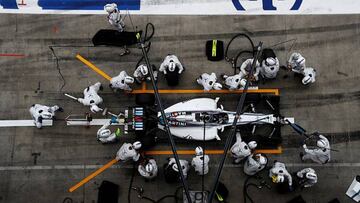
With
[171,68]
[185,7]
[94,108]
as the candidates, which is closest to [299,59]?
[171,68]

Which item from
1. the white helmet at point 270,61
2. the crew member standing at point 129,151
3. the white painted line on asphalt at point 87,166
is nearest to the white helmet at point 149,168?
the crew member standing at point 129,151

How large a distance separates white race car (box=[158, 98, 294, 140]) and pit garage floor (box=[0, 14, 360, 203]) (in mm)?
753

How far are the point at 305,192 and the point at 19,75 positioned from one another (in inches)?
437

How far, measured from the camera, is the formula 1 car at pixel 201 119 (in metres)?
12.8

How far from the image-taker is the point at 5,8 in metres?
14.5

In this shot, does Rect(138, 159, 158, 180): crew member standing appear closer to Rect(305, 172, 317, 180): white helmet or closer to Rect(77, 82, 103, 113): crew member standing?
Rect(77, 82, 103, 113): crew member standing

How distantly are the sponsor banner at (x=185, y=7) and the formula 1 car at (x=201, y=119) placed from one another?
3.77m

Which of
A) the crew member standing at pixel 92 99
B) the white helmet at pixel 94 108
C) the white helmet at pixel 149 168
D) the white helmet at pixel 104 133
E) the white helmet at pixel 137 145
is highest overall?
the crew member standing at pixel 92 99

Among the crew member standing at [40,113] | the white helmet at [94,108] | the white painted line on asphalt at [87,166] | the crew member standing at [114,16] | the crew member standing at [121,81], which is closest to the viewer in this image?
the white helmet at [94,108]

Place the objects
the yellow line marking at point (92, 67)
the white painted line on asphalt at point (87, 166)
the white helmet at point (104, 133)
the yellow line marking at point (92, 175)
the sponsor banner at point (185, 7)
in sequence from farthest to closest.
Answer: the sponsor banner at point (185, 7), the yellow line marking at point (92, 67), the white painted line on asphalt at point (87, 166), the yellow line marking at point (92, 175), the white helmet at point (104, 133)

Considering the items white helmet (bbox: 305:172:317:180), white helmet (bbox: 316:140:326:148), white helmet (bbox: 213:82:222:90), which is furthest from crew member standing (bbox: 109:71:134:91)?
white helmet (bbox: 305:172:317:180)

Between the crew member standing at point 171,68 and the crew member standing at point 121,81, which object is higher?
the crew member standing at point 171,68

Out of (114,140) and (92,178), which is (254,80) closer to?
(114,140)

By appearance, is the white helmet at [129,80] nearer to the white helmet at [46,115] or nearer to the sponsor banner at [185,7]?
the white helmet at [46,115]
